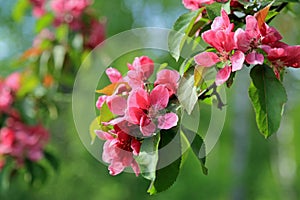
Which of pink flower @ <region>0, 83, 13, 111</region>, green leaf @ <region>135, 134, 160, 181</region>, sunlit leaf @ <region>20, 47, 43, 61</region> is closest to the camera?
green leaf @ <region>135, 134, 160, 181</region>

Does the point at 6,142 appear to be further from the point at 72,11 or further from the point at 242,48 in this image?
the point at 242,48

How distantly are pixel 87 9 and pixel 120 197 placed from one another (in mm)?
6806

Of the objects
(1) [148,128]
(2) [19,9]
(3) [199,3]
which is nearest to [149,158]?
(1) [148,128]

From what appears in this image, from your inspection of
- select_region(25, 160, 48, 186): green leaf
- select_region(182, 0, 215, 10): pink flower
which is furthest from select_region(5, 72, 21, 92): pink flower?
select_region(182, 0, 215, 10): pink flower

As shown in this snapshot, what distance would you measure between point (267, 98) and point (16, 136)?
1.49 m

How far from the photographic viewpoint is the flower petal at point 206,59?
0.87 metres

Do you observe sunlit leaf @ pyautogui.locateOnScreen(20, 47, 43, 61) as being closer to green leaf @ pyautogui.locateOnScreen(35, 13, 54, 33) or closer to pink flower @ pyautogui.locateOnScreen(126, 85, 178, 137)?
green leaf @ pyautogui.locateOnScreen(35, 13, 54, 33)

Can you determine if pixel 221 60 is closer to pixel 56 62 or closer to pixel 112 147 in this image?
pixel 112 147

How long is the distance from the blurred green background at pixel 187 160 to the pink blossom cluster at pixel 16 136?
10.4ft

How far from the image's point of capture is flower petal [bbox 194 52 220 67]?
34.1 inches

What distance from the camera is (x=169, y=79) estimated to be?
0.90 m

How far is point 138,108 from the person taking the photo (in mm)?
846

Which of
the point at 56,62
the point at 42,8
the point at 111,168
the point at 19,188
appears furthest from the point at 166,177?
the point at 19,188

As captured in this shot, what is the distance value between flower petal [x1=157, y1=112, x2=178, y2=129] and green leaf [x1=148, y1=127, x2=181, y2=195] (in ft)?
0.06
